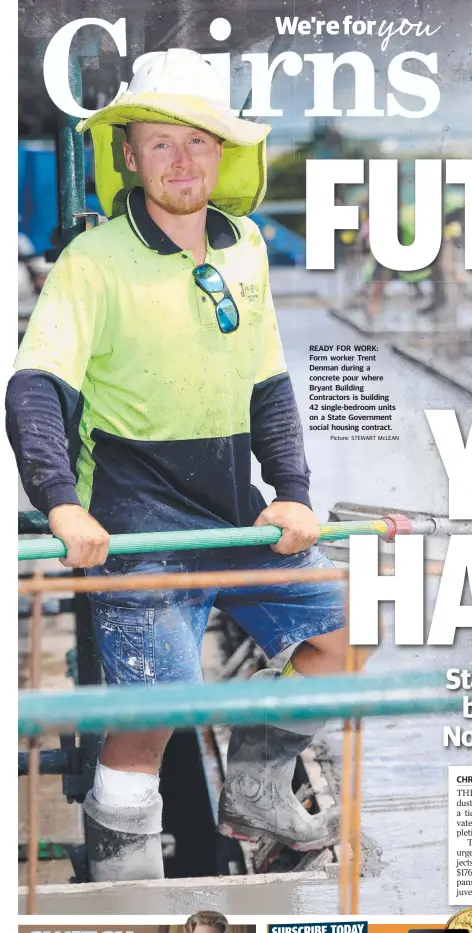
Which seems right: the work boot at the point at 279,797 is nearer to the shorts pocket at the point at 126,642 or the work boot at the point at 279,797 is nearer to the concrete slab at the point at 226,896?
the concrete slab at the point at 226,896

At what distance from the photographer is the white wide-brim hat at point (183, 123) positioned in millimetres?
4375

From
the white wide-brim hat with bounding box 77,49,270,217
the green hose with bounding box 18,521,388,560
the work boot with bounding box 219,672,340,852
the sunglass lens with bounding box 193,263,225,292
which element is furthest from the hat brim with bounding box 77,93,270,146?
the work boot with bounding box 219,672,340,852

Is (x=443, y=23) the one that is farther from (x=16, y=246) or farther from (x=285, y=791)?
(x=285, y=791)

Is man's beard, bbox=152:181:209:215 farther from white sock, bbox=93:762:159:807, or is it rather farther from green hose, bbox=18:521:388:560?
white sock, bbox=93:762:159:807

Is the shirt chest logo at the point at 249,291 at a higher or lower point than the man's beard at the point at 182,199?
lower

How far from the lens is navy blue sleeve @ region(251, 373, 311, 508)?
4.54 m

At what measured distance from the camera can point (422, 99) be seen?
4473 millimetres

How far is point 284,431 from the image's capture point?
4.55 metres

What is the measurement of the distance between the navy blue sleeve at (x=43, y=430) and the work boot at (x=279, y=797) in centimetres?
94

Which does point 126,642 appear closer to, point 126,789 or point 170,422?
point 126,789

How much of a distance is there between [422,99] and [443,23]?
24cm

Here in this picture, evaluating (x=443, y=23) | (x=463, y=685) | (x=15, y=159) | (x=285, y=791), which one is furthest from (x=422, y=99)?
(x=285, y=791)

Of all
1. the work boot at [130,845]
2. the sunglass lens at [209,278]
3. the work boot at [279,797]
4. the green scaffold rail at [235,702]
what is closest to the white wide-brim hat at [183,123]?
the sunglass lens at [209,278]

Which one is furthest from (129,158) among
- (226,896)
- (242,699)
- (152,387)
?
(226,896)
